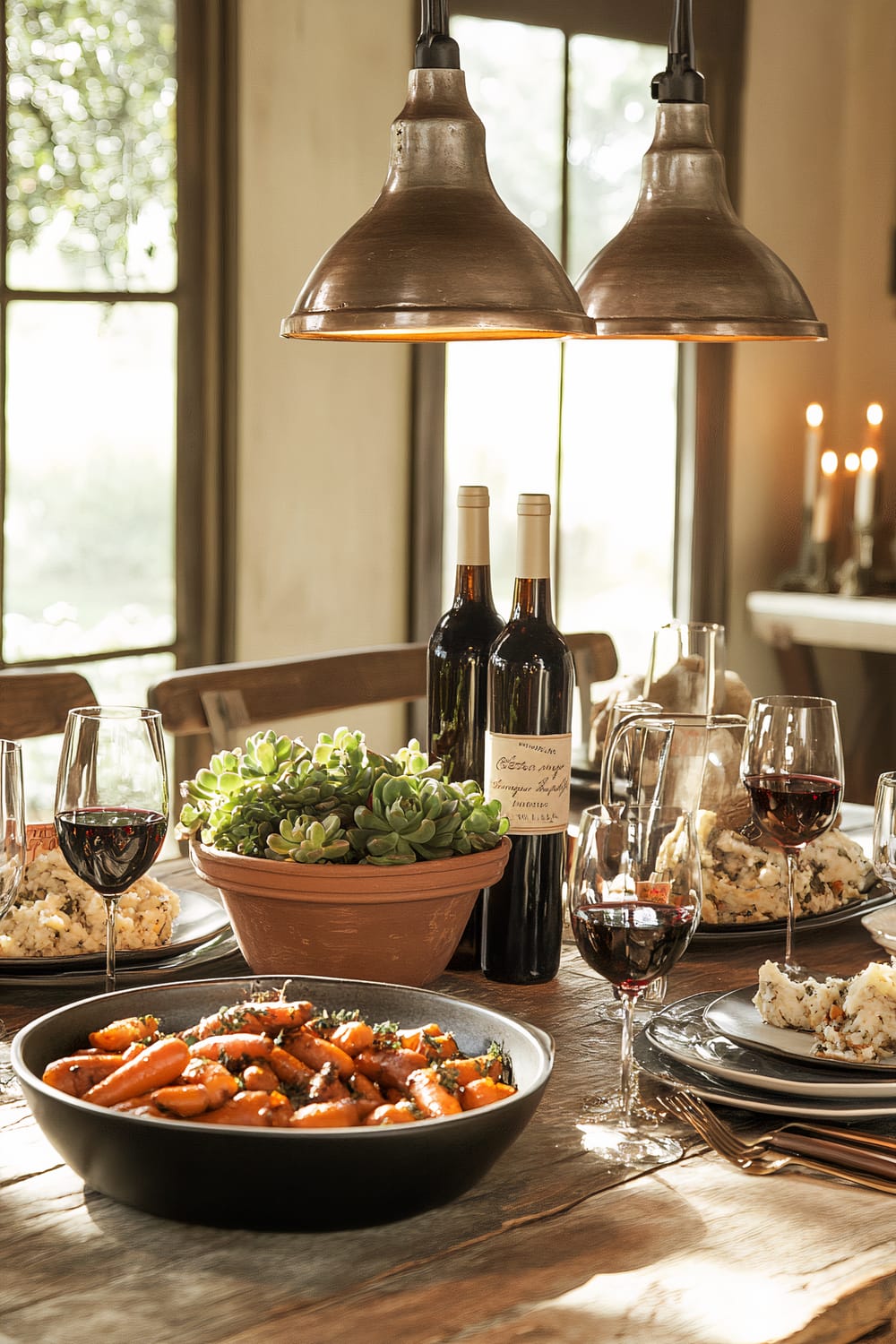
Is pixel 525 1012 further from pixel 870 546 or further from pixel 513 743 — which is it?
pixel 870 546

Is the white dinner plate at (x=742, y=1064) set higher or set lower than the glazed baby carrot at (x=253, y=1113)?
lower

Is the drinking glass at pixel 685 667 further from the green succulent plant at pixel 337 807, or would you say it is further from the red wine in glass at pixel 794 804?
the green succulent plant at pixel 337 807

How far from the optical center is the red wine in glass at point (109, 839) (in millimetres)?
1077

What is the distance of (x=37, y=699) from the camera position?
1.94 metres

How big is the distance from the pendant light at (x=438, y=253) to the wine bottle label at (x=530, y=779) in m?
0.32

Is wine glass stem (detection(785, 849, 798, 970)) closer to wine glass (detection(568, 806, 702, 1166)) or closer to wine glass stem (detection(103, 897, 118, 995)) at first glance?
wine glass (detection(568, 806, 702, 1166))

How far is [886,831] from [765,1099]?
285 millimetres

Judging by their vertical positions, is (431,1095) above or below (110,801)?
below

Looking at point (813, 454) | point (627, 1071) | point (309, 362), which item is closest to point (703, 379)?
point (813, 454)

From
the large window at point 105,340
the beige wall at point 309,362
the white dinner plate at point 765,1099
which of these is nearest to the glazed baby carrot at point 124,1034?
the white dinner plate at point 765,1099

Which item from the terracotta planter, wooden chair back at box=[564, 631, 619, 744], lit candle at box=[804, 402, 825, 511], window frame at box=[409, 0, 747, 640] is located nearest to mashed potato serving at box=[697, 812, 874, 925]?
the terracotta planter

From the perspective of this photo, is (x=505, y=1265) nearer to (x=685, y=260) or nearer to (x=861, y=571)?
(x=685, y=260)

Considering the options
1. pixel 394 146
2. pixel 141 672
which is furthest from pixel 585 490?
pixel 394 146

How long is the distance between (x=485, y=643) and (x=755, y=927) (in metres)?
0.35
